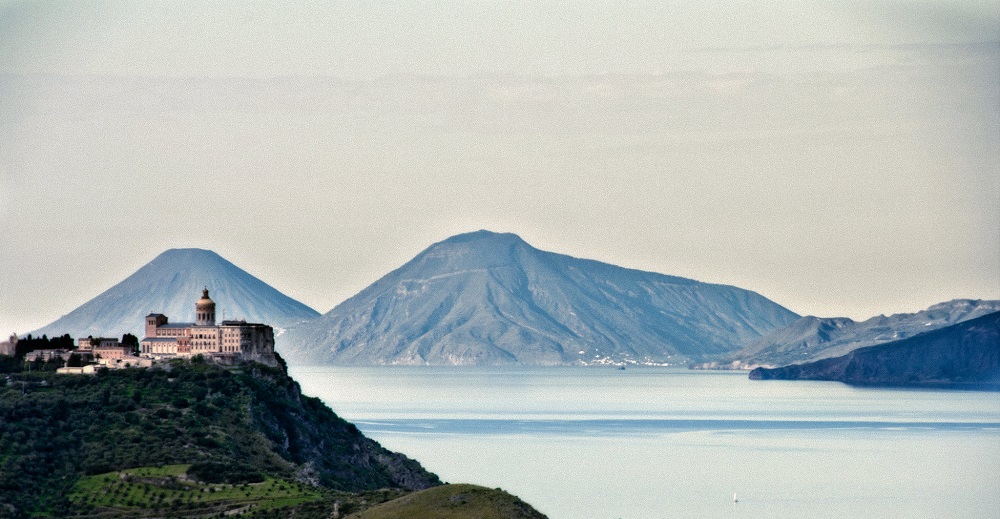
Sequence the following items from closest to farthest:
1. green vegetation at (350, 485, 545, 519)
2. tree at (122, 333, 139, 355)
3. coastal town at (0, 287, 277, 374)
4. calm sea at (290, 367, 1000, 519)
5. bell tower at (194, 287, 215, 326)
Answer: green vegetation at (350, 485, 545, 519)
calm sea at (290, 367, 1000, 519)
coastal town at (0, 287, 277, 374)
tree at (122, 333, 139, 355)
bell tower at (194, 287, 215, 326)

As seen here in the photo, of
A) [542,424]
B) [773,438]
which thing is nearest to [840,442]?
[773,438]

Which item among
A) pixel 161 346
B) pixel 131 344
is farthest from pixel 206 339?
pixel 131 344

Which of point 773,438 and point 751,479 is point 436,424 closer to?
point 773,438

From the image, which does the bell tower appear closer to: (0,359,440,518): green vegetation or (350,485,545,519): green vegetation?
Answer: (0,359,440,518): green vegetation

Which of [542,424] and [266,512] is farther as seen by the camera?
[542,424]

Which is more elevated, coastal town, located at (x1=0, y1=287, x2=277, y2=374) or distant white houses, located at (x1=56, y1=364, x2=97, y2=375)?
coastal town, located at (x1=0, y1=287, x2=277, y2=374)

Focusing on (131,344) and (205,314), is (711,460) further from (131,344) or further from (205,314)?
(131,344)

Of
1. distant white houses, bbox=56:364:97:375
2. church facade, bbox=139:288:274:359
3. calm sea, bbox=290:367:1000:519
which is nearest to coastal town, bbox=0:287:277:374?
church facade, bbox=139:288:274:359

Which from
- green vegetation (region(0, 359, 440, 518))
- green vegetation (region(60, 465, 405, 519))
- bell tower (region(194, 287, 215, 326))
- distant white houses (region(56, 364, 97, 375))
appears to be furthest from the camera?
bell tower (region(194, 287, 215, 326))
